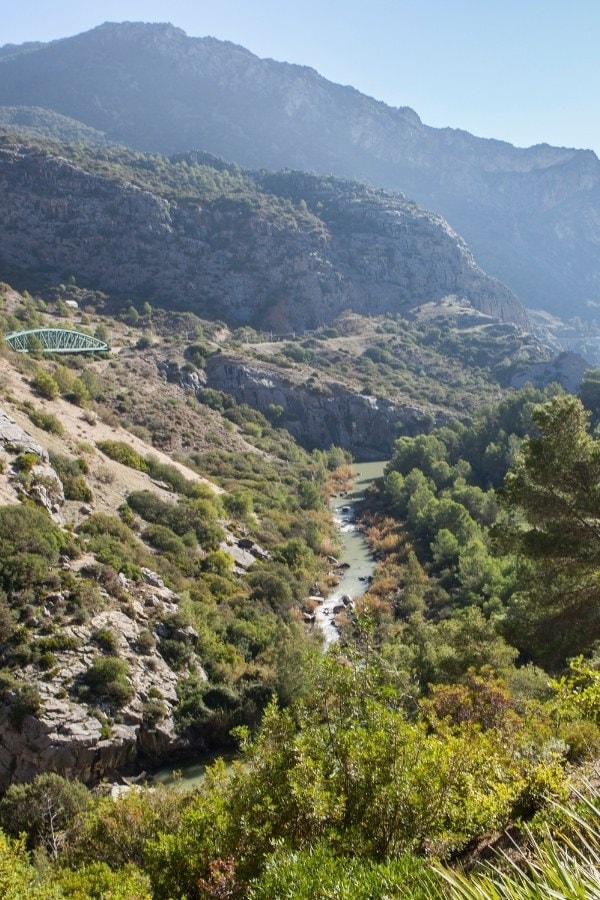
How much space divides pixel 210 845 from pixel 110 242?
125m

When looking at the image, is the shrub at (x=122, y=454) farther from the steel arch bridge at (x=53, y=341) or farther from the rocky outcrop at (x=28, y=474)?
the steel arch bridge at (x=53, y=341)

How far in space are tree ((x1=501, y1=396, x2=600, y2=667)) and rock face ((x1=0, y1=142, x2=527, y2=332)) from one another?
347 ft

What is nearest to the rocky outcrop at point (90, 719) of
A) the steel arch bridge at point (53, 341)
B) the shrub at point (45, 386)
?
the shrub at point (45, 386)

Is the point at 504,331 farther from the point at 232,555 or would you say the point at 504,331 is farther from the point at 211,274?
the point at 232,555

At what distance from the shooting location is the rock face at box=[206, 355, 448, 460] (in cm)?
9125

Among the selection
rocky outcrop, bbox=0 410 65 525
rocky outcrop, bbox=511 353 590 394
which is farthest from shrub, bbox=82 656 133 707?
rocky outcrop, bbox=511 353 590 394

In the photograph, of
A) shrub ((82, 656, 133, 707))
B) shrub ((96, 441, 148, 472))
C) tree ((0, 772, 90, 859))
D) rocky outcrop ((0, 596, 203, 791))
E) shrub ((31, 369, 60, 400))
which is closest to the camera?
tree ((0, 772, 90, 859))

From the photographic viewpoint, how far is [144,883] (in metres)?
10.9

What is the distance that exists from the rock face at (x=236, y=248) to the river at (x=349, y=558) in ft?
198

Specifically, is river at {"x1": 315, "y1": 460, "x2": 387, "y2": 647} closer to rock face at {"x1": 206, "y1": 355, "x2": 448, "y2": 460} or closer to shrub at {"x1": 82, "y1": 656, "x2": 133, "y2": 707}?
shrub at {"x1": 82, "y1": 656, "x2": 133, "y2": 707}

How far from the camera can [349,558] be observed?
5222 centimetres

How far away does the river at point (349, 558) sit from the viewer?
39.7 meters

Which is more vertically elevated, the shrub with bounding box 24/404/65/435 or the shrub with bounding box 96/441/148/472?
the shrub with bounding box 24/404/65/435

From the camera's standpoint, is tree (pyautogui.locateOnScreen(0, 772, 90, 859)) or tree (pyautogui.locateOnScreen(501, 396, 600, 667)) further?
tree (pyautogui.locateOnScreen(0, 772, 90, 859))
